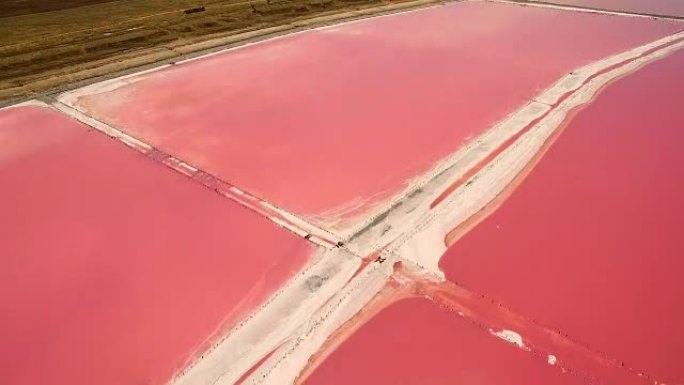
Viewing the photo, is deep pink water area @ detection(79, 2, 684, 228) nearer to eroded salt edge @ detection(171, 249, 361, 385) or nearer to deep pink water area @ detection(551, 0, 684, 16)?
eroded salt edge @ detection(171, 249, 361, 385)

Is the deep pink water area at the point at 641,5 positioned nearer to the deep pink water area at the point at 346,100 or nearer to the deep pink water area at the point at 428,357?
the deep pink water area at the point at 346,100

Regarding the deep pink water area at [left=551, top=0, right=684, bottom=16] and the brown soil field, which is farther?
the deep pink water area at [left=551, top=0, right=684, bottom=16]

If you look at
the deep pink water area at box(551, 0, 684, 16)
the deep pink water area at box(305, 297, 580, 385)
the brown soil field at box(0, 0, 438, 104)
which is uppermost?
the brown soil field at box(0, 0, 438, 104)

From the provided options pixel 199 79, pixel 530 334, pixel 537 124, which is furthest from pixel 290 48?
pixel 530 334

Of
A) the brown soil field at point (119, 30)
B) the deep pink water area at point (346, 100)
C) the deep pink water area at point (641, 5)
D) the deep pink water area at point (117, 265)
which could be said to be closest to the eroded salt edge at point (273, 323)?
the deep pink water area at point (117, 265)

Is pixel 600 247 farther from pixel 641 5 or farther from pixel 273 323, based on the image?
pixel 641 5

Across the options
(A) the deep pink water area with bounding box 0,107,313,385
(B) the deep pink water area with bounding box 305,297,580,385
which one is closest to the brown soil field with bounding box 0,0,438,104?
(A) the deep pink water area with bounding box 0,107,313,385
